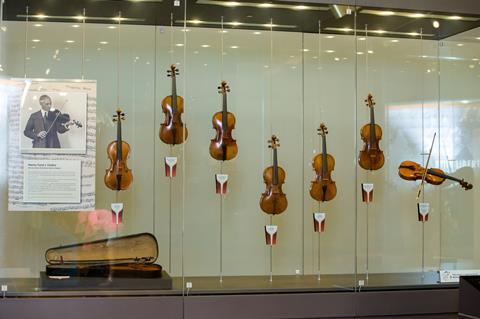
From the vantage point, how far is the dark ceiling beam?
5.65 m

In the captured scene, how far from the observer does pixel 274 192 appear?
221 inches

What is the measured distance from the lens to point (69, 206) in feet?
17.1

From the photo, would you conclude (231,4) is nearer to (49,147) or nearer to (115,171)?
(115,171)

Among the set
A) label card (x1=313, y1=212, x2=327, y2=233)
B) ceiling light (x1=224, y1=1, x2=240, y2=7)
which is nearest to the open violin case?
label card (x1=313, y1=212, x2=327, y2=233)

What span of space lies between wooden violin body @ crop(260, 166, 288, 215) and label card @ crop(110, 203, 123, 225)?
3.50 ft

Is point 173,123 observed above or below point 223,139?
above

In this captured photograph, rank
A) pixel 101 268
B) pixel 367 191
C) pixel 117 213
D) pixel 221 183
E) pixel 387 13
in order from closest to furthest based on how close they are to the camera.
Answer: pixel 101 268 < pixel 117 213 < pixel 221 183 < pixel 387 13 < pixel 367 191

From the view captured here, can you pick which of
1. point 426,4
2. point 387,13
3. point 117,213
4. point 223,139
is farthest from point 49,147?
point 426,4

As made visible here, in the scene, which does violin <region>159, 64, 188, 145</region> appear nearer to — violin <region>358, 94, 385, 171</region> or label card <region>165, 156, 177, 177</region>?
label card <region>165, 156, 177, 177</region>

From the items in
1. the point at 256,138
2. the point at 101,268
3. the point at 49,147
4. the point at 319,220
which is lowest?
the point at 101,268

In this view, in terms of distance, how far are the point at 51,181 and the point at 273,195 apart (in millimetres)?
1591

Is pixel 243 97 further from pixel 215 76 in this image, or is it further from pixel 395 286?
pixel 395 286

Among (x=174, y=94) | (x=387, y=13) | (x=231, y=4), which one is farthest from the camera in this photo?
(x=387, y=13)

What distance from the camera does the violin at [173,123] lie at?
5.39m
